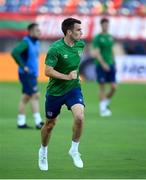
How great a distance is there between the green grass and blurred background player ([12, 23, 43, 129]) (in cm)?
→ 55

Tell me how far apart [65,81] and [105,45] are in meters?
9.75

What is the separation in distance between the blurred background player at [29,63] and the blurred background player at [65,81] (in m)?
5.55

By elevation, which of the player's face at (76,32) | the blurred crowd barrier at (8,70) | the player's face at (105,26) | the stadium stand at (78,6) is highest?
the player's face at (76,32)

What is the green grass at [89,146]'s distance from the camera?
38.0ft

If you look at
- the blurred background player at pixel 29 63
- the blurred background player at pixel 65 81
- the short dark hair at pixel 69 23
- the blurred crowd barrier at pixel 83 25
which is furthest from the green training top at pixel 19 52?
the blurred crowd barrier at pixel 83 25

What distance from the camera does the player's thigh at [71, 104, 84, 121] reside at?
1168 cm

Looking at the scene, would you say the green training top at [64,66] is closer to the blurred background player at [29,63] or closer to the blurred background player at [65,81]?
the blurred background player at [65,81]

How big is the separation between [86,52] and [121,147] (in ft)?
67.2

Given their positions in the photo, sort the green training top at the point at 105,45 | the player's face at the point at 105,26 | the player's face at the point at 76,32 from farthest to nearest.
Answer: the green training top at the point at 105,45 → the player's face at the point at 105,26 → the player's face at the point at 76,32

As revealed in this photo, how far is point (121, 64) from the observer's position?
3344 centimetres

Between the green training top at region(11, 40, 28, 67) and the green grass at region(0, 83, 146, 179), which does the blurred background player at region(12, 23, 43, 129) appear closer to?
the green training top at region(11, 40, 28, 67)

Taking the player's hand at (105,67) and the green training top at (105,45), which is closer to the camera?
the player's hand at (105,67)

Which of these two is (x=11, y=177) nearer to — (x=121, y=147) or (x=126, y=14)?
(x=121, y=147)

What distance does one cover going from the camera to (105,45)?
21.6m
